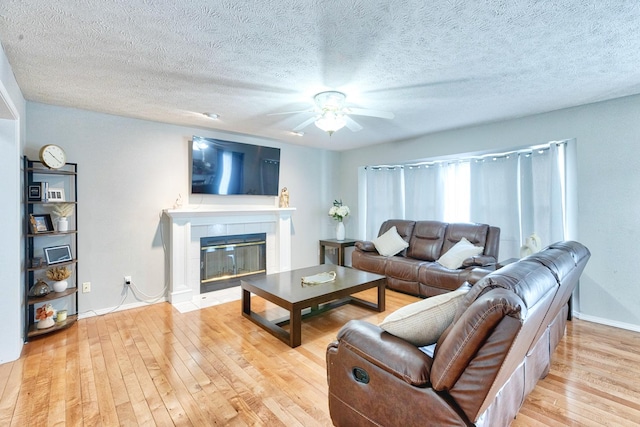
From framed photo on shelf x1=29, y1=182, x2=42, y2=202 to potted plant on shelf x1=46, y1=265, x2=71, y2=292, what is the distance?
692 mm

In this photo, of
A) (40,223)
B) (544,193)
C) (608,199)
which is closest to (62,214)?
(40,223)

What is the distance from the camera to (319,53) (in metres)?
2.06

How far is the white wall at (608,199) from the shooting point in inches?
117

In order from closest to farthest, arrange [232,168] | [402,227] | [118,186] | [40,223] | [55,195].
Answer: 1. [40,223]
2. [55,195]
3. [118,186]
4. [232,168]
5. [402,227]

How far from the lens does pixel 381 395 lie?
1416 mm

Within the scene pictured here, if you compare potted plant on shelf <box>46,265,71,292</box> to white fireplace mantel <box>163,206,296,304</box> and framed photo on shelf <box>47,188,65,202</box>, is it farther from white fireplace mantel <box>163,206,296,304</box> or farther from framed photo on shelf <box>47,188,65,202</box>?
white fireplace mantel <box>163,206,296,304</box>

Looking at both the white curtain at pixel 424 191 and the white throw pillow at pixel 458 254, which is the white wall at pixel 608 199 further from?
the white curtain at pixel 424 191

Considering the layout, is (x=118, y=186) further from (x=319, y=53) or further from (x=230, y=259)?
(x=319, y=53)

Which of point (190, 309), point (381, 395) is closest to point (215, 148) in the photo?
point (190, 309)

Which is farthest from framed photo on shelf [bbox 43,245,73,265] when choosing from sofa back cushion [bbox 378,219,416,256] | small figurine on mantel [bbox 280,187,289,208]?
sofa back cushion [bbox 378,219,416,256]

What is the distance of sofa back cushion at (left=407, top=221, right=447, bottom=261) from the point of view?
4438 mm

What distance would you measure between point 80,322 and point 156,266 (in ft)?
3.04

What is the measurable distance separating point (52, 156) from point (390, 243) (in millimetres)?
4251

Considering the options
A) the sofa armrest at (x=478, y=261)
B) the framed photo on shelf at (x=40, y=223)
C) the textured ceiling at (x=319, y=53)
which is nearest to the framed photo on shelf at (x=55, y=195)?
the framed photo on shelf at (x=40, y=223)
